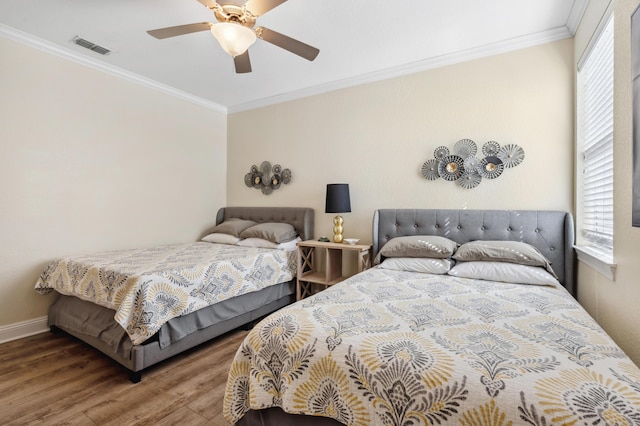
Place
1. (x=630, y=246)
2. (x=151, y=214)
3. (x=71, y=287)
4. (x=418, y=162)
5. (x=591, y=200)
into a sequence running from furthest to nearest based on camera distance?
1. (x=151, y=214)
2. (x=418, y=162)
3. (x=71, y=287)
4. (x=591, y=200)
5. (x=630, y=246)

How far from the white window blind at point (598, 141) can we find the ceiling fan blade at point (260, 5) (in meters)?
1.92

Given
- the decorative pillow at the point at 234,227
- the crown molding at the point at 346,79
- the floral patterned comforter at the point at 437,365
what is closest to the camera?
the floral patterned comforter at the point at 437,365

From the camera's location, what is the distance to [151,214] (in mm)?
3547

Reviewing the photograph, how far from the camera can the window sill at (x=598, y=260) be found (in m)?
1.58

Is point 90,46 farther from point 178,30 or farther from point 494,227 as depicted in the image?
point 494,227

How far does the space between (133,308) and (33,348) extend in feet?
4.27

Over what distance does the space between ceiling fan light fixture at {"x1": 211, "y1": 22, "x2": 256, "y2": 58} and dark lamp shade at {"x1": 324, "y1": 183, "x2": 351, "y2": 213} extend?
1622 millimetres

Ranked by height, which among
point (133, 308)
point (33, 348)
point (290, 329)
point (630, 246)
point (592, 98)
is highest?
point (592, 98)

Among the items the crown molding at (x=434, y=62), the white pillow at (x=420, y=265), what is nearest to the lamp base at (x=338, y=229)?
the white pillow at (x=420, y=265)

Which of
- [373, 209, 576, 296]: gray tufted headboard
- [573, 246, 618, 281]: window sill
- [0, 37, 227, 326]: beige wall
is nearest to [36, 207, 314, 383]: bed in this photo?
[0, 37, 227, 326]: beige wall

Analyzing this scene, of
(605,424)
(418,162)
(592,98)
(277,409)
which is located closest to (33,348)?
(277,409)

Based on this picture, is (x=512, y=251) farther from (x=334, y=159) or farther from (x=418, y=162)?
(x=334, y=159)

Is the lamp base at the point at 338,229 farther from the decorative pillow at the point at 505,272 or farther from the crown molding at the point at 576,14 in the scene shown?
the crown molding at the point at 576,14

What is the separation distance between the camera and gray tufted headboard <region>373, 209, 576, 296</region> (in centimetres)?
233
